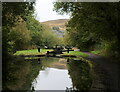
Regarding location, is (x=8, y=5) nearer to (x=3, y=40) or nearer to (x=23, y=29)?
(x=3, y=40)

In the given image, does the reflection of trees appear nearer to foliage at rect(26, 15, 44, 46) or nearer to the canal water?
the canal water

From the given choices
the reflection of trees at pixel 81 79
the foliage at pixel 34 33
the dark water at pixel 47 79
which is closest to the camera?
the reflection of trees at pixel 81 79

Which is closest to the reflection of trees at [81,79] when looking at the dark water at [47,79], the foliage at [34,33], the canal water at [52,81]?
the dark water at [47,79]

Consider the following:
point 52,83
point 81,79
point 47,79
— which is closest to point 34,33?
point 47,79

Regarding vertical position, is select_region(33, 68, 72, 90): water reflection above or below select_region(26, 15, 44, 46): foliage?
below

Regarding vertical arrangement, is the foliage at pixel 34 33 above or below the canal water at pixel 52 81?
above

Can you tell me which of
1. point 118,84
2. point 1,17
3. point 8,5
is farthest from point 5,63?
point 118,84

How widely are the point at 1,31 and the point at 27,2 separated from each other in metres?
6.37

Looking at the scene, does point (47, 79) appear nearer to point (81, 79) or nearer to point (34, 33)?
point (81, 79)

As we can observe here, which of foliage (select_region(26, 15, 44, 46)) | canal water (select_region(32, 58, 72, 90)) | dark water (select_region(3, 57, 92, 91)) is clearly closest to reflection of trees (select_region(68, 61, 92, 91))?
dark water (select_region(3, 57, 92, 91))

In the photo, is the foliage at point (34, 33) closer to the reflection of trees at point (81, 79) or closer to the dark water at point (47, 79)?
the dark water at point (47, 79)

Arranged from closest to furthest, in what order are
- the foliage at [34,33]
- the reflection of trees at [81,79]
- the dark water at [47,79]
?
the reflection of trees at [81,79], the dark water at [47,79], the foliage at [34,33]

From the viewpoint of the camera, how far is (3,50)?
51.1ft

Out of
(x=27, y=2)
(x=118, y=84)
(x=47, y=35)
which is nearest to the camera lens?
(x=118, y=84)
